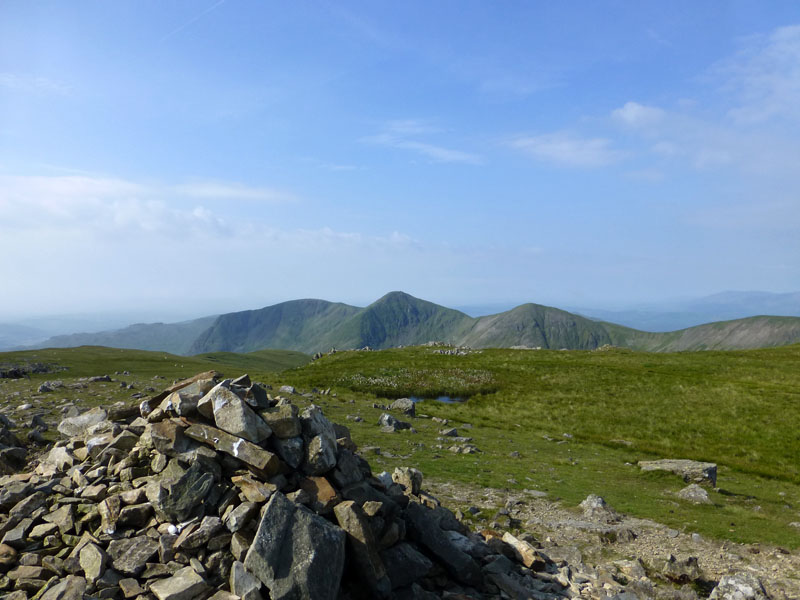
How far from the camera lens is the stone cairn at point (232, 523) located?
403 inches

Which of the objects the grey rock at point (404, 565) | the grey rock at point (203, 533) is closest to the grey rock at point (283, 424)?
the grey rock at point (203, 533)

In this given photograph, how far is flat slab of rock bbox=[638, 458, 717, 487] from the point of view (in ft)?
84.2

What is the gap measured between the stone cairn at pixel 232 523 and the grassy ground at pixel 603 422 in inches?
302

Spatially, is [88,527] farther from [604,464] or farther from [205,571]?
[604,464]

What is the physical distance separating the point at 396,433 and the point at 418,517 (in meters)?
18.2

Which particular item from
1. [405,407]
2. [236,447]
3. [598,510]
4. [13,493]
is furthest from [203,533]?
[405,407]

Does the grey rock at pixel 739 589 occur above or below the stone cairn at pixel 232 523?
below

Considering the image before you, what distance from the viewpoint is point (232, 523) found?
1086 centimetres

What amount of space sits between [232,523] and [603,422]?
41.8 metres

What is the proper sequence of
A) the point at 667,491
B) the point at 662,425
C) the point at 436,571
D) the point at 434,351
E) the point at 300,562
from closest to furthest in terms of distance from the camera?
the point at 300,562 < the point at 436,571 < the point at 667,491 < the point at 662,425 < the point at 434,351

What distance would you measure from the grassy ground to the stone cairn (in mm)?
7664

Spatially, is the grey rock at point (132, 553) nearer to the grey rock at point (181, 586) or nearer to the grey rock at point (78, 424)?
the grey rock at point (181, 586)

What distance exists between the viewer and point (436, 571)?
12.9m

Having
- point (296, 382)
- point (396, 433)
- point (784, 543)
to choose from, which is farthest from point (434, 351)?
point (784, 543)
